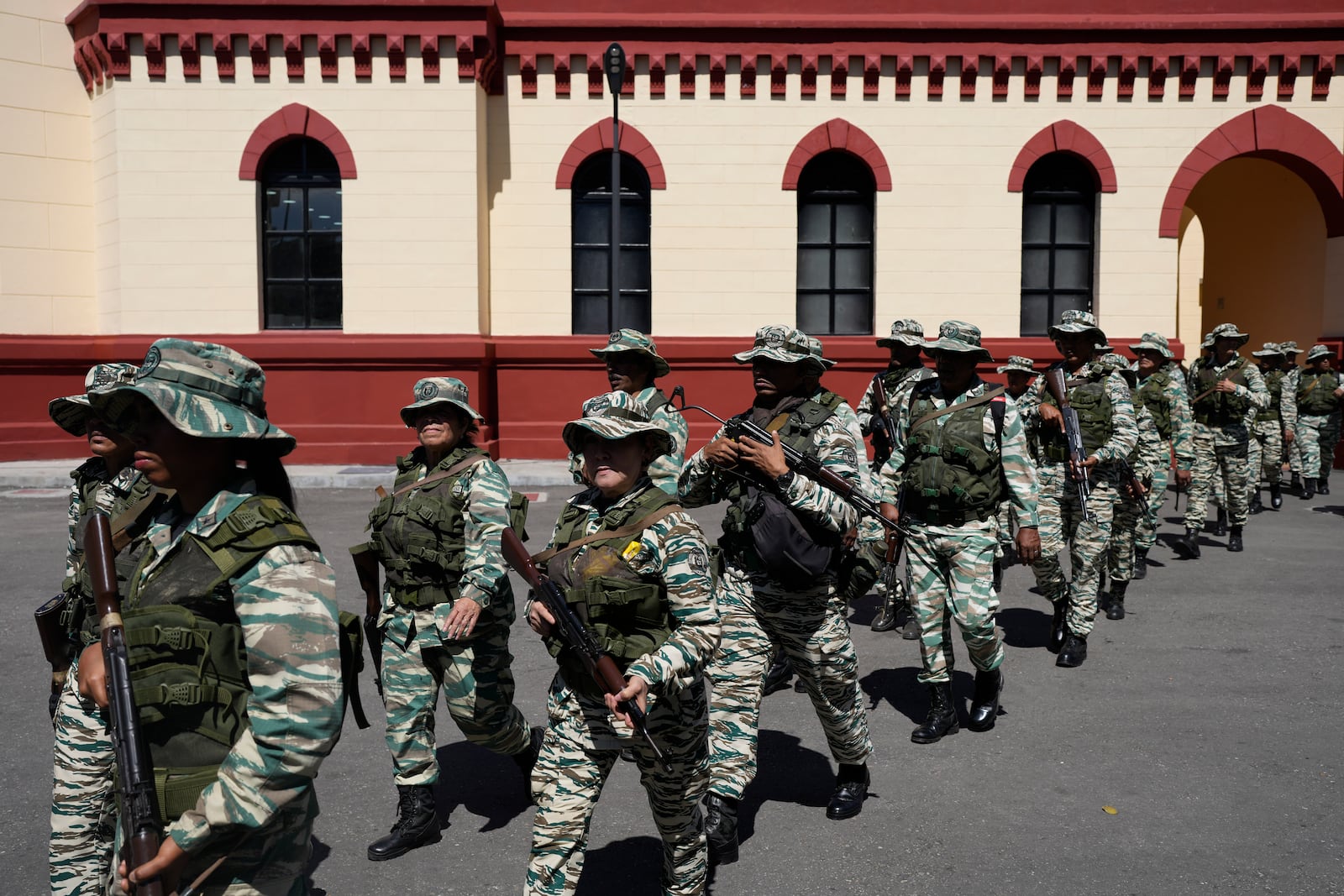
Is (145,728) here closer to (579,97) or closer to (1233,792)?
(1233,792)

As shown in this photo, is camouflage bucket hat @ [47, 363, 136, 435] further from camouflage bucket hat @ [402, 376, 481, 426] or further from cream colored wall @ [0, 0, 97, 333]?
cream colored wall @ [0, 0, 97, 333]

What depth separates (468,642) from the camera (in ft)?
14.4

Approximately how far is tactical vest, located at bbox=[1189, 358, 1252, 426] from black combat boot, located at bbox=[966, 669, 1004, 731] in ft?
23.3

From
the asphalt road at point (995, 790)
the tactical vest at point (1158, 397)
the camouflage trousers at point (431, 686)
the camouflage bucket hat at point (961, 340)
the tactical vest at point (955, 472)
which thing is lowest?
the asphalt road at point (995, 790)

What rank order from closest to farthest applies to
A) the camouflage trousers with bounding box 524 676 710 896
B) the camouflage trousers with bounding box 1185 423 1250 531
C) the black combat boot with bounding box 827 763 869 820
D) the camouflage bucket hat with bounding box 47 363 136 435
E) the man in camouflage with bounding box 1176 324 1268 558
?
1. the camouflage trousers with bounding box 524 676 710 896
2. the camouflage bucket hat with bounding box 47 363 136 435
3. the black combat boot with bounding box 827 763 869 820
4. the camouflage trousers with bounding box 1185 423 1250 531
5. the man in camouflage with bounding box 1176 324 1268 558

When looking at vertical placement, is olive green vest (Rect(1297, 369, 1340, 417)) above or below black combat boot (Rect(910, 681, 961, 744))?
above

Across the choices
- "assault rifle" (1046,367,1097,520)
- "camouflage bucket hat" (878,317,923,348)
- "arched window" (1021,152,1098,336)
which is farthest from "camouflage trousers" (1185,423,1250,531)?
"arched window" (1021,152,1098,336)

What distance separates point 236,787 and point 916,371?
6.63 m

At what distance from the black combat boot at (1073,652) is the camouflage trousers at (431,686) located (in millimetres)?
4054

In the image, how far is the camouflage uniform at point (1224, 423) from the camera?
11242mm

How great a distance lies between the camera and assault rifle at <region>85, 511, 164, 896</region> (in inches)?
85.1

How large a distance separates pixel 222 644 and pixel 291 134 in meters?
14.1

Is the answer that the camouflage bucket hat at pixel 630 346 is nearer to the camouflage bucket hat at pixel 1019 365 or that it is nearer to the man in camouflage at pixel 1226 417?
the camouflage bucket hat at pixel 1019 365

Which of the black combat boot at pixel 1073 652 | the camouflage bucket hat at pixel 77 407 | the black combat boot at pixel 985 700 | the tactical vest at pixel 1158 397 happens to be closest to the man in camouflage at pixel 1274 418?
the tactical vest at pixel 1158 397
